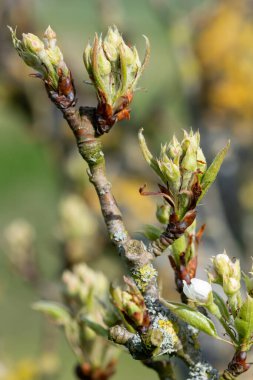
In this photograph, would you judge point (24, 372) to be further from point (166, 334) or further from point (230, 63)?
point (230, 63)

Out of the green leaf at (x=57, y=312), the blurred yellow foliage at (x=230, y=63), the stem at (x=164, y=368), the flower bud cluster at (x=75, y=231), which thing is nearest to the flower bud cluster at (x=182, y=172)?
the stem at (x=164, y=368)

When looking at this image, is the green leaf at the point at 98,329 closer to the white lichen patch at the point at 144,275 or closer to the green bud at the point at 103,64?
the white lichen patch at the point at 144,275

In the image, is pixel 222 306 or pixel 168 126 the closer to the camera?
pixel 222 306

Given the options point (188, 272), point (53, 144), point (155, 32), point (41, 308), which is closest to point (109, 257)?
point (53, 144)

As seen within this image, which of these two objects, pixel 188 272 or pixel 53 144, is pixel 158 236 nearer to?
pixel 188 272

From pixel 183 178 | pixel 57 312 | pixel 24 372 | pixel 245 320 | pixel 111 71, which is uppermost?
pixel 111 71

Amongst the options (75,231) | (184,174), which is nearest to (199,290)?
(184,174)

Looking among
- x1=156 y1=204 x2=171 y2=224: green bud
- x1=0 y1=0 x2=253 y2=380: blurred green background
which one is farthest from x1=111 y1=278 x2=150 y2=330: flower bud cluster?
x1=0 y1=0 x2=253 y2=380: blurred green background
